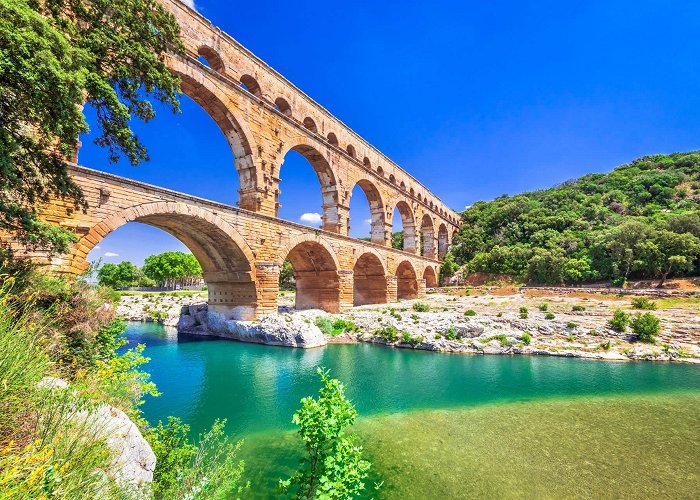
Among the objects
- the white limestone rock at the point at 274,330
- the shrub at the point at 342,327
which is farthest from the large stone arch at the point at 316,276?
the white limestone rock at the point at 274,330

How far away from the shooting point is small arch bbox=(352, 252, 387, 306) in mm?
27578

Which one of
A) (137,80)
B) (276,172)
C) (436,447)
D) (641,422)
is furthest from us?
(276,172)

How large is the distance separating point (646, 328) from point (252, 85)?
922 inches

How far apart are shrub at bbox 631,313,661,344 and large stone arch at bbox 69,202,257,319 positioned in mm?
18334

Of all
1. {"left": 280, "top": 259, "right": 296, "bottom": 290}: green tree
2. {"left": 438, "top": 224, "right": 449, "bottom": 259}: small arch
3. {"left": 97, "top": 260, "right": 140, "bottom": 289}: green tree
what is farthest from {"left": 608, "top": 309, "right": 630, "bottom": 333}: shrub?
{"left": 97, "top": 260, "right": 140, "bottom": 289}: green tree

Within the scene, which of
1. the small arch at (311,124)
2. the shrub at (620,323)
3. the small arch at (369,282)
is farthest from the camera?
the small arch at (369,282)

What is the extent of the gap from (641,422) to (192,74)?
19.8 m

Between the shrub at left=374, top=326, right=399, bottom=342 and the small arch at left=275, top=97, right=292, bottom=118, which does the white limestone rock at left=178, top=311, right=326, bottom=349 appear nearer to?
the shrub at left=374, top=326, right=399, bottom=342

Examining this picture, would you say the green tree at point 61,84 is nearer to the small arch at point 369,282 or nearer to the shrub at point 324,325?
the shrub at point 324,325

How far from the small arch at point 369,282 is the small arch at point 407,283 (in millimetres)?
5834

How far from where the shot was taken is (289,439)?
704cm

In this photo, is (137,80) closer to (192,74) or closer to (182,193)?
(182,193)

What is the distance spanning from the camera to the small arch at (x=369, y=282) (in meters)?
27.6

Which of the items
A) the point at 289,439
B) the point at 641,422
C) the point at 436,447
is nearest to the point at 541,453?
the point at 436,447
